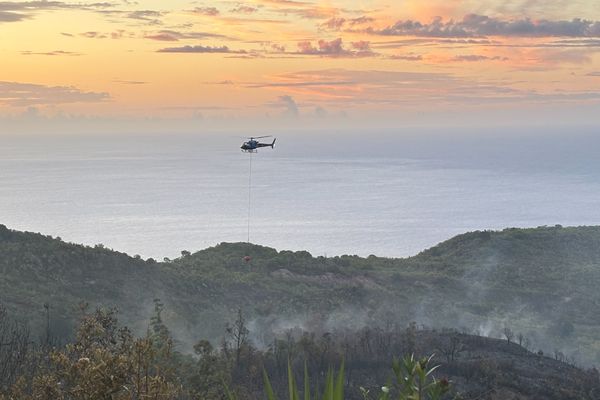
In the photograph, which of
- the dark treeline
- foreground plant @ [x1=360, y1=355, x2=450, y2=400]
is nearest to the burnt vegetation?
the dark treeline

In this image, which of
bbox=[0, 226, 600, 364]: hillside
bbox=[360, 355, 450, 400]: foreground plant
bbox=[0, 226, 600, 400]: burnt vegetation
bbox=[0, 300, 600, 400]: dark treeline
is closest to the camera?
bbox=[360, 355, 450, 400]: foreground plant

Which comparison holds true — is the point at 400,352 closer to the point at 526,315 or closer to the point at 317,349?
the point at 317,349

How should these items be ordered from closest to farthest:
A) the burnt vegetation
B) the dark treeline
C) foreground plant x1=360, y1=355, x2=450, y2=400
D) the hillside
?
foreground plant x1=360, y1=355, x2=450, y2=400, the dark treeline, the burnt vegetation, the hillside

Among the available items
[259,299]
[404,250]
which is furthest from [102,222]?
[259,299]

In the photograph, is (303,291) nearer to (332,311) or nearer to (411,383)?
(332,311)

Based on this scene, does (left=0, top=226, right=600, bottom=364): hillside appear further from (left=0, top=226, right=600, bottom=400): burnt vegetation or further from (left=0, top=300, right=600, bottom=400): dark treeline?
(left=0, top=300, right=600, bottom=400): dark treeline

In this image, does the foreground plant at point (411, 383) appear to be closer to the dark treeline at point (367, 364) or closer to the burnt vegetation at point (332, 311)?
the burnt vegetation at point (332, 311)

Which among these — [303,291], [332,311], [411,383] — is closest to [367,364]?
[332,311]

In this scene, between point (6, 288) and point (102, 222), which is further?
point (102, 222)
